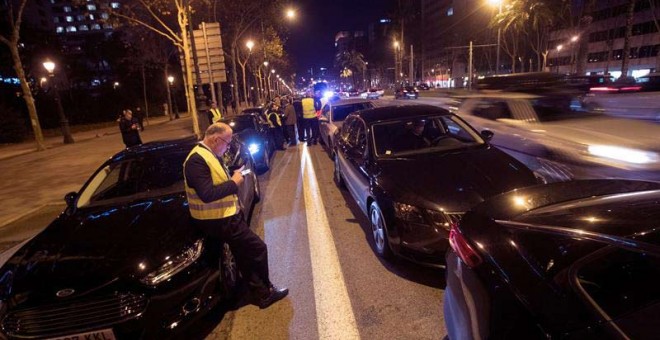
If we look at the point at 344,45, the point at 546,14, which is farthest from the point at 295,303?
the point at 344,45

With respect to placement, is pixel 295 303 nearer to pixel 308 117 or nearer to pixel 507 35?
pixel 308 117

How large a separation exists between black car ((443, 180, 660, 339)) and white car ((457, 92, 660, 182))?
3.30 meters

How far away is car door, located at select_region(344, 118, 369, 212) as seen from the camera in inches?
202

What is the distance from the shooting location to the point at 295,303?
3789 mm

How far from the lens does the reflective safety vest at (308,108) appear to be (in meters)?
14.4

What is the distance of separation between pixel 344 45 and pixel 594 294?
19702 centimetres

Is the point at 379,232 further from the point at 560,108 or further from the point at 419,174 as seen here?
the point at 560,108

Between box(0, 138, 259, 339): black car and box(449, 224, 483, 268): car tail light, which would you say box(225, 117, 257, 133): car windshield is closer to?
box(0, 138, 259, 339): black car

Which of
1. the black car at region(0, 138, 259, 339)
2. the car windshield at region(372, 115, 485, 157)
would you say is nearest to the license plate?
the black car at region(0, 138, 259, 339)

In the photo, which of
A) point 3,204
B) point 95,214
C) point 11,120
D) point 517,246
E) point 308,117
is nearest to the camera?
point 517,246

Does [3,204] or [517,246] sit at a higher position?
[517,246]

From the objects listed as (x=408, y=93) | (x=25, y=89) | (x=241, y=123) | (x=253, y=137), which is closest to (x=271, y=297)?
(x=253, y=137)

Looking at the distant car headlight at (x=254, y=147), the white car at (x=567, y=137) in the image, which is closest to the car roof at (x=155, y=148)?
the distant car headlight at (x=254, y=147)

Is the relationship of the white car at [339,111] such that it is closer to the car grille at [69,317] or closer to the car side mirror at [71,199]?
the car side mirror at [71,199]
